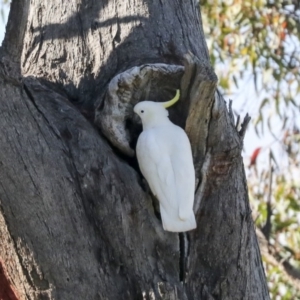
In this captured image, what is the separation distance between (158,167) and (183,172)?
0.06 metres

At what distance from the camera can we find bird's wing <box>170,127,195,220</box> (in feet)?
5.90

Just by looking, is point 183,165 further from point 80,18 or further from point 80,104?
point 80,18

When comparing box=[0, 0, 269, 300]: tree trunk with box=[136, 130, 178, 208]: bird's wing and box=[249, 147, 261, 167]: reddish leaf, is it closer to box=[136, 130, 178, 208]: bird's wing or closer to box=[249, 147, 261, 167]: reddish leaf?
box=[136, 130, 178, 208]: bird's wing

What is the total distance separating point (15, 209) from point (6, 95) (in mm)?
251

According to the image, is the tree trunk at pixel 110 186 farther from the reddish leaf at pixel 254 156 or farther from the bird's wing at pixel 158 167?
the reddish leaf at pixel 254 156

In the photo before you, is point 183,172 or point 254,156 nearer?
point 183,172

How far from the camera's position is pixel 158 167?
5.98 feet

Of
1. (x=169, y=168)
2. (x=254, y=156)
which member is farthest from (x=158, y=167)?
(x=254, y=156)

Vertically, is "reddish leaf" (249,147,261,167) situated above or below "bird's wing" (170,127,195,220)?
below

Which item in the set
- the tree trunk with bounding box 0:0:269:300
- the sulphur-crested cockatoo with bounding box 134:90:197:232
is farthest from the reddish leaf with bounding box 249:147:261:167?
the sulphur-crested cockatoo with bounding box 134:90:197:232

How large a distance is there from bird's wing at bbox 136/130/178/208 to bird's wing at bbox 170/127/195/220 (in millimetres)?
13

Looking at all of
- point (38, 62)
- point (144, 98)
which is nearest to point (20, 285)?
point (144, 98)

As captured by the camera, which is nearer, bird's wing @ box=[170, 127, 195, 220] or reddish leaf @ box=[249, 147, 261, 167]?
bird's wing @ box=[170, 127, 195, 220]

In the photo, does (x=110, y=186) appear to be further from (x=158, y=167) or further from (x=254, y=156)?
(x=254, y=156)
